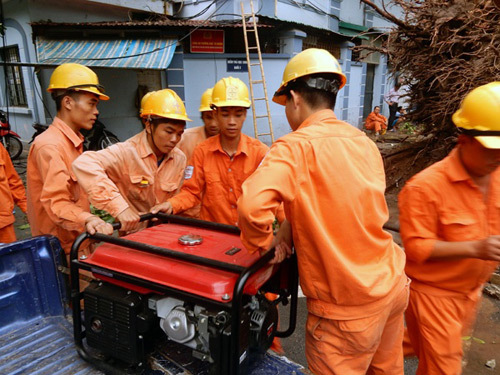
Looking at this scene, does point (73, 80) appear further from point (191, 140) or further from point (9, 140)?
point (9, 140)

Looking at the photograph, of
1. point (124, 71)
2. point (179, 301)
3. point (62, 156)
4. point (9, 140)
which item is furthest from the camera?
point (124, 71)

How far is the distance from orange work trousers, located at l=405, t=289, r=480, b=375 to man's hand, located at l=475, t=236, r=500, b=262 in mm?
373

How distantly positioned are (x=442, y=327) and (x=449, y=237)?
48cm

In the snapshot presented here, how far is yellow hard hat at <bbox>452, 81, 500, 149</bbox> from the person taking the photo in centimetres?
162

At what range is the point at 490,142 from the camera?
1618 millimetres

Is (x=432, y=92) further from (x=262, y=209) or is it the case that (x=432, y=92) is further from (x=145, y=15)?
(x=145, y=15)

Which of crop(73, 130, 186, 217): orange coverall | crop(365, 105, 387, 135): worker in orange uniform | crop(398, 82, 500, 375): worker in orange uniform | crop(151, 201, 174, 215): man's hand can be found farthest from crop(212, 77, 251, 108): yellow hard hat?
crop(365, 105, 387, 135): worker in orange uniform

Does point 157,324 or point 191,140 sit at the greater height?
point 191,140

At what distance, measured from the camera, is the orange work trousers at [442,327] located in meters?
1.90

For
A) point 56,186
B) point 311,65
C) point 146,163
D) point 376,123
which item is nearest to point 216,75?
point 376,123

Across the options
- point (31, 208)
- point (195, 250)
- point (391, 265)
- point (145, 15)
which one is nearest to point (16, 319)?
point (31, 208)

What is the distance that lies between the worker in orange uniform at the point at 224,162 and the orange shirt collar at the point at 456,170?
4.20 ft

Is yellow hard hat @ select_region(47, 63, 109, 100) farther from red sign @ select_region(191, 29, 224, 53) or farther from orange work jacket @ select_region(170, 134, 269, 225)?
red sign @ select_region(191, 29, 224, 53)

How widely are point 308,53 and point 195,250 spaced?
3.39 ft
